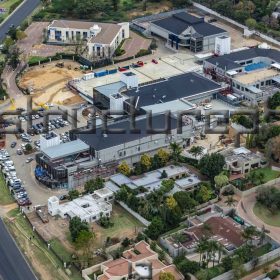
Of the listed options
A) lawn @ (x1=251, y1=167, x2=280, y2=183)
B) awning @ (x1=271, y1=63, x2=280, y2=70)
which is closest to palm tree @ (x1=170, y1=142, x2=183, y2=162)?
lawn @ (x1=251, y1=167, x2=280, y2=183)

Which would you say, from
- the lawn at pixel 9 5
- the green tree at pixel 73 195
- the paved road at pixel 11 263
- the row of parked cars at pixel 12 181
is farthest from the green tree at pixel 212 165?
the lawn at pixel 9 5

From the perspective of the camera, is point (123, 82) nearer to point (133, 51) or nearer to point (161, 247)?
point (133, 51)

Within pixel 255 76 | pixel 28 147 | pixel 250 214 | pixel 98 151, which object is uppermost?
pixel 255 76

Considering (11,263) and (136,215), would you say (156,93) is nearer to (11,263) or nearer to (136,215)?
(136,215)

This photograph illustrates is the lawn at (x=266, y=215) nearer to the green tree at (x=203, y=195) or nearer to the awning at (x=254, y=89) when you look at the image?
the green tree at (x=203, y=195)

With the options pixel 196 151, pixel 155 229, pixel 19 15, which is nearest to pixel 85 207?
pixel 155 229

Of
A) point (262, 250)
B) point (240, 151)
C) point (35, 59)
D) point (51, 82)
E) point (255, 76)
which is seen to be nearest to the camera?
point (262, 250)
